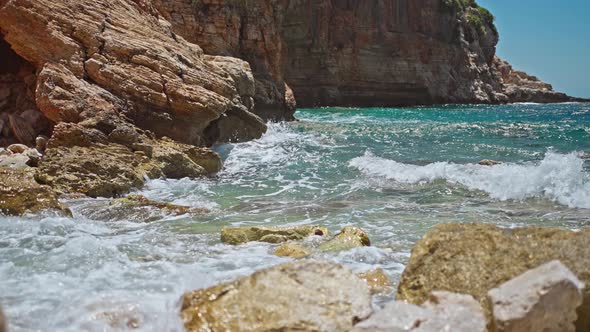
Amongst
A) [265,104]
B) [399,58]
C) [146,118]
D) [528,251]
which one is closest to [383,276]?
[528,251]

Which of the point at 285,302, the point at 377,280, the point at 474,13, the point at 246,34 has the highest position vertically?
the point at 474,13

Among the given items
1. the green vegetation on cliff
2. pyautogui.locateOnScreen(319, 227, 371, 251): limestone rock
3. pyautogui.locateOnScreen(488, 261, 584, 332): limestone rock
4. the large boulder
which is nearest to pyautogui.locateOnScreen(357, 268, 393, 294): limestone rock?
the large boulder

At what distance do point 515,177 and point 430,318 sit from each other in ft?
25.3

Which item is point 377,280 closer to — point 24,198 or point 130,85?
point 24,198

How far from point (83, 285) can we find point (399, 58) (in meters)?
48.4

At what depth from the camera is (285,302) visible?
3.38 m

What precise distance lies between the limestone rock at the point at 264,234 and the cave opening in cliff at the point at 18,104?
6.34 metres

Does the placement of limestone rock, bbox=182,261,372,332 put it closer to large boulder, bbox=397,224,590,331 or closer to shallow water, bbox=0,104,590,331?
shallow water, bbox=0,104,590,331

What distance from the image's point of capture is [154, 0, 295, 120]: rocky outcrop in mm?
22484

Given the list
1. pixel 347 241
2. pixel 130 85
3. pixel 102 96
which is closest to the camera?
pixel 347 241

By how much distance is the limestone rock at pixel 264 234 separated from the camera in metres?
6.02

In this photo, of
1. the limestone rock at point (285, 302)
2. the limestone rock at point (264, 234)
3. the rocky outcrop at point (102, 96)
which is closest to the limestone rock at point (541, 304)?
the limestone rock at point (285, 302)

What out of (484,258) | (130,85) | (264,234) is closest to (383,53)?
(130,85)

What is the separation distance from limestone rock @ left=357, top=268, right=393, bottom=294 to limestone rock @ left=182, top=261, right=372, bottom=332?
0.86 m
